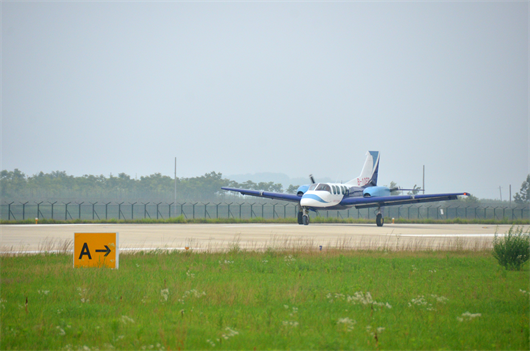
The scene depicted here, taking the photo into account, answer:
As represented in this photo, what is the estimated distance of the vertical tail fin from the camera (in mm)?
52188

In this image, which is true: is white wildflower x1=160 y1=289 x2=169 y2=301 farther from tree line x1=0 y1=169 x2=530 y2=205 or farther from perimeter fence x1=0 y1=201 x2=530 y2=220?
tree line x1=0 y1=169 x2=530 y2=205

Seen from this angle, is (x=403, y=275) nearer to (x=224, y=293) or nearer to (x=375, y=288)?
(x=375, y=288)

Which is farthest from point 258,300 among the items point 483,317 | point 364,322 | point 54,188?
point 54,188

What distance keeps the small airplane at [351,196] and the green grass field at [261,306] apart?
29529 mm

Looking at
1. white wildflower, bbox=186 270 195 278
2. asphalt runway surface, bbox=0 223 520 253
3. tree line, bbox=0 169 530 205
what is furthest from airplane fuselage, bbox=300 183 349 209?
tree line, bbox=0 169 530 205

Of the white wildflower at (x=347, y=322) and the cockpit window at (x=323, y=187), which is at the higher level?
the cockpit window at (x=323, y=187)

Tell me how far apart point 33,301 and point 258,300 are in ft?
Result: 13.2

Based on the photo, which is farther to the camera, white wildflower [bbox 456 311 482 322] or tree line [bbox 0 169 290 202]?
tree line [bbox 0 169 290 202]

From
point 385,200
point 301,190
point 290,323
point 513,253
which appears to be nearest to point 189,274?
point 290,323

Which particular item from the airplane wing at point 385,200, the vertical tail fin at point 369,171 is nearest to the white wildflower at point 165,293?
→ the airplane wing at point 385,200

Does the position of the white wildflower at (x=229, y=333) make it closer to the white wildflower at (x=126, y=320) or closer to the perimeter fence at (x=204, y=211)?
the white wildflower at (x=126, y=320)

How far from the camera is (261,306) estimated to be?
30.1 feet

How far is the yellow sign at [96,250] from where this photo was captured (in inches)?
520

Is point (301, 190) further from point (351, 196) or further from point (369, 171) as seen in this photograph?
point (369, 171)
